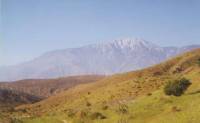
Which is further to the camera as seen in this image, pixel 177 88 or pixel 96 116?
pixel 177 88

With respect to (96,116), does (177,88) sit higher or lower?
higher

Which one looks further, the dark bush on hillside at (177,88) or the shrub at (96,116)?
the dark bush on hillside at (177,88)

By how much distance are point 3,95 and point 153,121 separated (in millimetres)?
102048

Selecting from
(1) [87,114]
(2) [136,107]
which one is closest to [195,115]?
(2) [136,107]

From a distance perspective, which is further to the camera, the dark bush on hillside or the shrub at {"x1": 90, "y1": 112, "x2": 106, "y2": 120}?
the dark bush on hillside

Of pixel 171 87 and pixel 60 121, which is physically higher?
pixel 171 87

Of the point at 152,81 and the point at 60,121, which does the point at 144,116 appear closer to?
the point at 60,121

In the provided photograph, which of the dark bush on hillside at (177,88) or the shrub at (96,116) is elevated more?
the dark bush on hillside at (177,88)

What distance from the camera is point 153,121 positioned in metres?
27.6

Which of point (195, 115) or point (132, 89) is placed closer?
point (195, 115)

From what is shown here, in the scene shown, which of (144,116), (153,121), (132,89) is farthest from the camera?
(132,89)

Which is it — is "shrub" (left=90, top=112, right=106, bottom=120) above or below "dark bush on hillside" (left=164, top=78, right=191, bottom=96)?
below

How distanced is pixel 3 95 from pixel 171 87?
95346 millimetres

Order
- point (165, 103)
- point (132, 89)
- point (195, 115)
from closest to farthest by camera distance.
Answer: point (195, 115) < point (165, 103) < point (132, 89)
